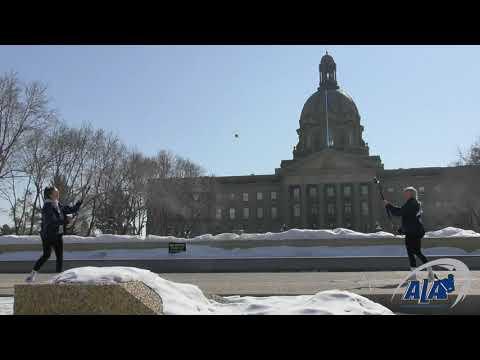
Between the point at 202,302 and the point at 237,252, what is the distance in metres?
19.2

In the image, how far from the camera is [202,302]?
5.72m

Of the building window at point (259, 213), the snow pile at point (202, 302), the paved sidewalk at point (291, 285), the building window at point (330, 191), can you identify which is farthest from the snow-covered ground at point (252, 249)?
the building window at point (259, 213)

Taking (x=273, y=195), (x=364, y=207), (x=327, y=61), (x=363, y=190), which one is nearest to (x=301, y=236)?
(x=363, y=190)

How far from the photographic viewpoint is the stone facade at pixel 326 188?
268ft

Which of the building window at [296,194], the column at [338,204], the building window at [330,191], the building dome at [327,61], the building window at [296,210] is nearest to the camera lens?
the column at [338,204]

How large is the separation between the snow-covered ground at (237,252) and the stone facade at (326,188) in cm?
4146

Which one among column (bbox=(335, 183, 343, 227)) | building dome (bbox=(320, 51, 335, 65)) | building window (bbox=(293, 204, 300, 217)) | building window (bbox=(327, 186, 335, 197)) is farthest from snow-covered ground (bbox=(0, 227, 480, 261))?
building dome (bbox=(320, 51, 335, 65))

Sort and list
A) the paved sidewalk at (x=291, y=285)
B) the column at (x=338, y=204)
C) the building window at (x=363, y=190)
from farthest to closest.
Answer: the building window at (x=363, y=190)
the column at (x=338, y=204)
the paved sidewalk at (x=291, y=285)

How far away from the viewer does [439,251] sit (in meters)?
23.0

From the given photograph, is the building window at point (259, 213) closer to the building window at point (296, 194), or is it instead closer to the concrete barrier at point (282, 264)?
the building window at point (296, 194)
